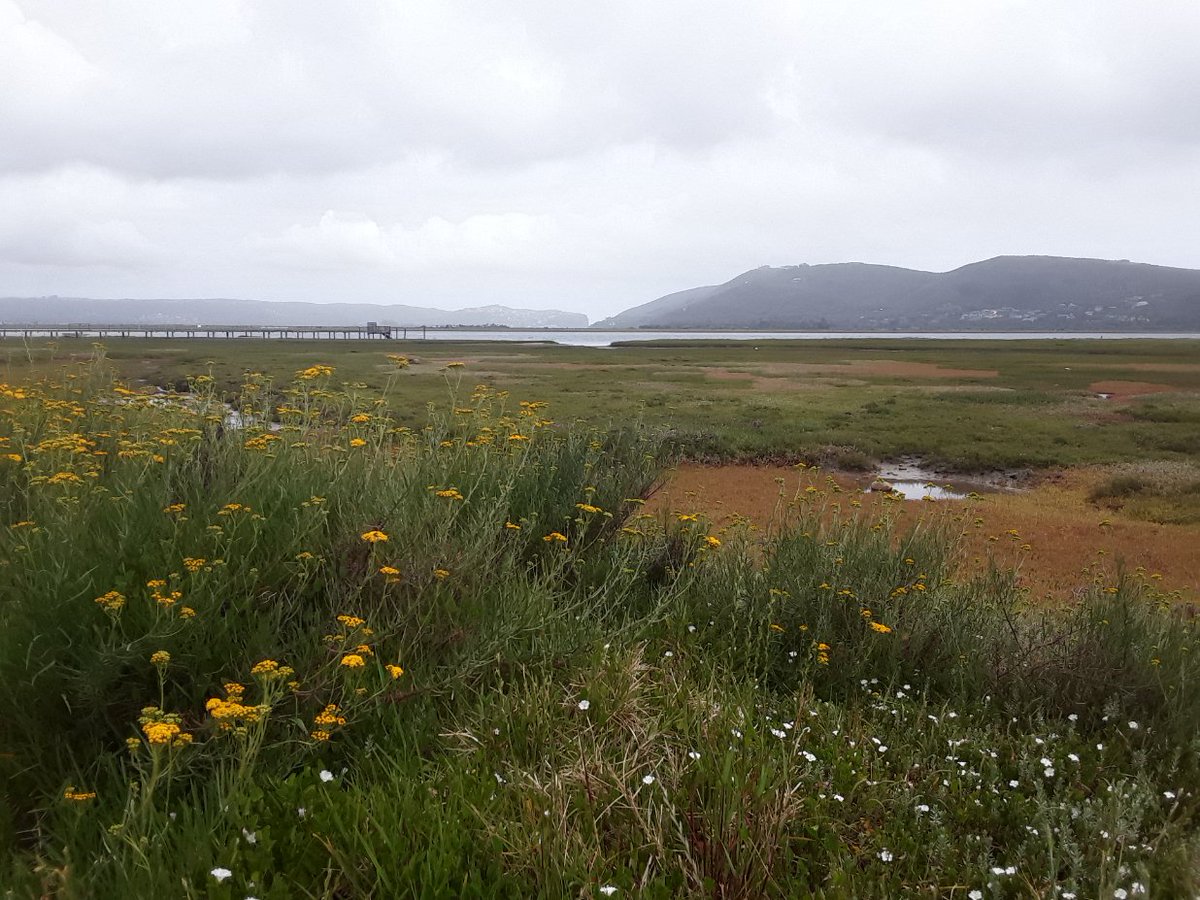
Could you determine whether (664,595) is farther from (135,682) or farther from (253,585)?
(135,682)

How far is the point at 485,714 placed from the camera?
3.82m

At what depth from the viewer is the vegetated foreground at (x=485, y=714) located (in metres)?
2.71

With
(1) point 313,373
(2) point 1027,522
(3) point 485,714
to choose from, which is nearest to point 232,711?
(3) point 485,714

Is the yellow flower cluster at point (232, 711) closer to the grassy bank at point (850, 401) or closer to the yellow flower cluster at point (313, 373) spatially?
the yellow flower cluster at point (313, 373)

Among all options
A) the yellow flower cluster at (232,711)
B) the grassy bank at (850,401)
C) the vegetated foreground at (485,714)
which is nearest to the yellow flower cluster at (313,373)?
the vegetated foreground at (485,714)

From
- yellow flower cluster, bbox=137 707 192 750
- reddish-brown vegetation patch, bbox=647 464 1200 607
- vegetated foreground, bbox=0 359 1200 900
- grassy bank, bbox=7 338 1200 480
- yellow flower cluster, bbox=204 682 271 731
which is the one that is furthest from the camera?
grassy bank, bbox=7 338 1200 480

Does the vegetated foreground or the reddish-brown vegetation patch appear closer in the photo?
the vegetated foreground

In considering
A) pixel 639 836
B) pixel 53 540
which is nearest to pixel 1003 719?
pixel 639 836

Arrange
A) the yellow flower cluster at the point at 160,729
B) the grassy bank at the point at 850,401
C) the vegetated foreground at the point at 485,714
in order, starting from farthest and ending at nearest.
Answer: the grassy bank at the point at 850,401, the vegetated foreground at the point at 485,714, the yellow flower cluster at the point at 160,729

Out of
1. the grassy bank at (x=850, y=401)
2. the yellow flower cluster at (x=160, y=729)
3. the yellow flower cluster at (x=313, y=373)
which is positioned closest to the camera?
the yellow flower cluster at (x=160, y=729)

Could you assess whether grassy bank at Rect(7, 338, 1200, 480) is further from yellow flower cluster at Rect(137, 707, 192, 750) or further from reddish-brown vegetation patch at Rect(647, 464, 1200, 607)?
yellow flower cluster at Rect(137, 707, 192, 750)

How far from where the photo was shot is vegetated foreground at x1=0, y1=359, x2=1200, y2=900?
8.87 feet

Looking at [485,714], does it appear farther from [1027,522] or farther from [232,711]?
[1027,522]

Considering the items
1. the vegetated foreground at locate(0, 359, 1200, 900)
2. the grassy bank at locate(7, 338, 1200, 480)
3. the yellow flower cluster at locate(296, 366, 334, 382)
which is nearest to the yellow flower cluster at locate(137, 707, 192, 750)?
the vegetated foreground at locate(0, 359, 1200, 900)
